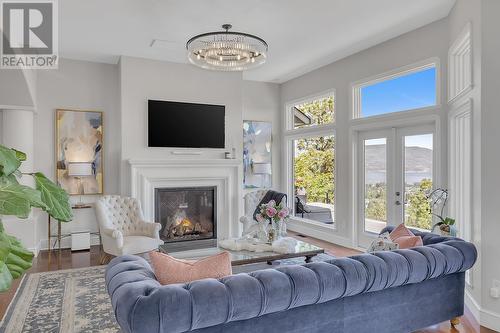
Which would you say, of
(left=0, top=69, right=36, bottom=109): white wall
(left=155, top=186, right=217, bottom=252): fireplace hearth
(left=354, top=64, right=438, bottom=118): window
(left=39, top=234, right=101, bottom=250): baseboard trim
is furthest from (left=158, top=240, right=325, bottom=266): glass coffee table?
(left=0, top=69, right=36, bottom=109): white wall

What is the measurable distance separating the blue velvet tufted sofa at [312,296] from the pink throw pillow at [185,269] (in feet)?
0.34

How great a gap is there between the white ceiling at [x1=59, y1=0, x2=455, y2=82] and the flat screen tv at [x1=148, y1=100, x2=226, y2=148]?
0.87m

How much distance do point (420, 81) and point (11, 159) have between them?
5007 millimetres

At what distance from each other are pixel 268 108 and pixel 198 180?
259cm

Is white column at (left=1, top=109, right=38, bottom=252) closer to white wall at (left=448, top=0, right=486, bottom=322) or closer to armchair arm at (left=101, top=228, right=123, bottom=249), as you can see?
armchair arm at (left=101, top=228, right=123, bottom=249)

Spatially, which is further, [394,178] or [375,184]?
[375,184]

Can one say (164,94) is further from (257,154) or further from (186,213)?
(257,154)

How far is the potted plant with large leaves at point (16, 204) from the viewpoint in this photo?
115 cm

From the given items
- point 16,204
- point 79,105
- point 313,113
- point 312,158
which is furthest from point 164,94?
point 16,204

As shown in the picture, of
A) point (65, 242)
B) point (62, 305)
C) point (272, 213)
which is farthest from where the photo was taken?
point (65, 242)

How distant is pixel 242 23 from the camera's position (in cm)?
450

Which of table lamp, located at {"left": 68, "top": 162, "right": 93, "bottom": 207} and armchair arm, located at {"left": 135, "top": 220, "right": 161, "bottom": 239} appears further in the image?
table lamp, located at {"left": 68, "top": 162, "right": 93, "bottom": 207}

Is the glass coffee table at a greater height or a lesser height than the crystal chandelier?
lesser

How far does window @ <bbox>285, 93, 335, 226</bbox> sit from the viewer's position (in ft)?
21.9
